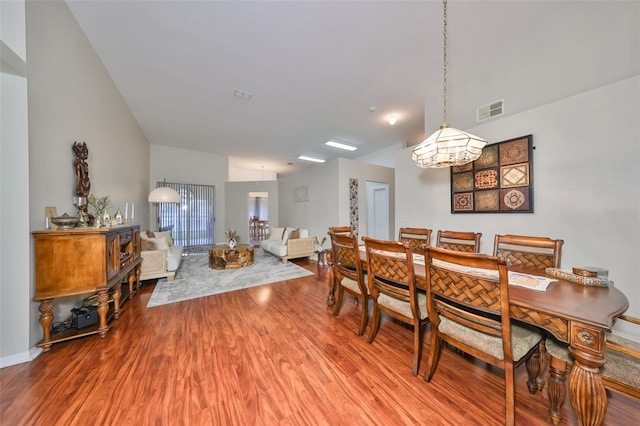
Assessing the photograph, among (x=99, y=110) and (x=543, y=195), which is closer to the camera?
(x=543, y=195)

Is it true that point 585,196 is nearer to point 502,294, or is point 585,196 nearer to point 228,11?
point 502,294

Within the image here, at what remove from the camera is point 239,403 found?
1.35m

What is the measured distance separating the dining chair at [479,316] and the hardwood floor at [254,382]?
0.23 metres

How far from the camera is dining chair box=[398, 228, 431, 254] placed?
8.83ft

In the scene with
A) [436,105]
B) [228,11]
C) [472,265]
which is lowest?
[472,265]

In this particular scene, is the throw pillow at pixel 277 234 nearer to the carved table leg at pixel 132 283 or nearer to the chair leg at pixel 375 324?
the carved table leg at pixel 132 283

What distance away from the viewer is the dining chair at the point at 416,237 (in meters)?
2.69

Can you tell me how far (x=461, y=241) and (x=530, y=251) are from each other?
591 mm

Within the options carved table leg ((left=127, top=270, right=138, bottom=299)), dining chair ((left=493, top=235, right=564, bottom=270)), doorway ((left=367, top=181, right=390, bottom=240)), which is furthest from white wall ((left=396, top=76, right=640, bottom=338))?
carved table leg ((left=127, top=270, right=138, bottom=299))

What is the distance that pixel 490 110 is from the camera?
3.06 meters

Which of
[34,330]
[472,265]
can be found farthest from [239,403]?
[34,330]

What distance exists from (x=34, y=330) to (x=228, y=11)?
3.43 metres

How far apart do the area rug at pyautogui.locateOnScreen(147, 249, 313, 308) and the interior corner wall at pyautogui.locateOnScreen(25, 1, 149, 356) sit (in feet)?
3.33

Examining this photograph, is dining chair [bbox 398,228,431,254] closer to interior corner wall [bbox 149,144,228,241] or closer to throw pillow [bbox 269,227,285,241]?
throw pillow [bbox 269,227,285,241]
